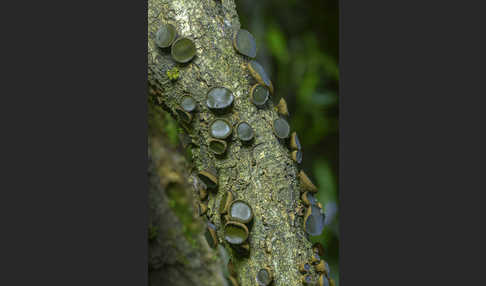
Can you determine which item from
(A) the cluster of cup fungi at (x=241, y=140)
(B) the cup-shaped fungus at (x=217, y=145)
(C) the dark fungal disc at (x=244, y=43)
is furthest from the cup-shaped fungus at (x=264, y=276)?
(C) the dark fungal disc at (x=244, y=43)

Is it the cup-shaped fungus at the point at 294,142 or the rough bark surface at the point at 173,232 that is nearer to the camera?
the cup-shaped fungus at the point at 294,142

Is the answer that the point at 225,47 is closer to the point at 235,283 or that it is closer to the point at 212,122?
the point at 212,122

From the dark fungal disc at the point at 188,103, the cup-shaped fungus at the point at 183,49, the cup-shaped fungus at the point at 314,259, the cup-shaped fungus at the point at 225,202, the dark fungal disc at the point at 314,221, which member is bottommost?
the cup-shaped fungus at the point at 314,259

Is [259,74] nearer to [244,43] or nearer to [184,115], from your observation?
[244,43]

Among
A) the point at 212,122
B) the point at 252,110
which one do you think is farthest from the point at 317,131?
the point at 212,122

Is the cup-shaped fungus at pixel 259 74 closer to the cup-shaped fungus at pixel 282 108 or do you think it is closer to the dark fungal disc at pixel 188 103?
the cup-shaped fungus at pixel 282 108

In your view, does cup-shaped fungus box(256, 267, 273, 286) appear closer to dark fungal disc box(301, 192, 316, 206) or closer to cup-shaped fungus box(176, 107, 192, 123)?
dark fungal disc box(301, 192, 316, 206)
